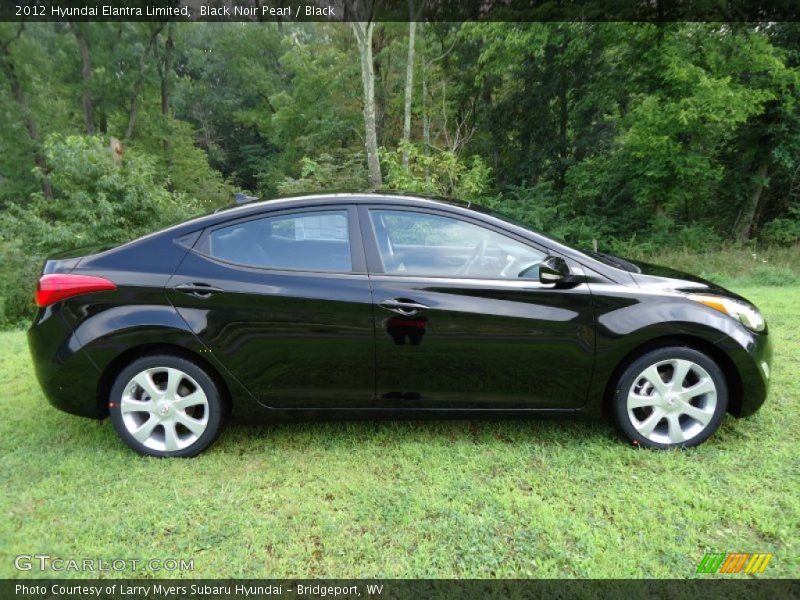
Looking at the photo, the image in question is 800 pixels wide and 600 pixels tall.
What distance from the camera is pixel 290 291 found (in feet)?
8.87

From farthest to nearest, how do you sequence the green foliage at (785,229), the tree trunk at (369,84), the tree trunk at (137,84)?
the tree trunk at (137,84)
the tree trunk at (369,84)
the green foliage at (785,229)

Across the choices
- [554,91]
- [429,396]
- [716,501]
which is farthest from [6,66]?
[716,501]

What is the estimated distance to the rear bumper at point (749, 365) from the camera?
2.71 metres

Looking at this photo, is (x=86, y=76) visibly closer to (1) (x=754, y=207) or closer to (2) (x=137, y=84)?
(2) (x=137, y=84)

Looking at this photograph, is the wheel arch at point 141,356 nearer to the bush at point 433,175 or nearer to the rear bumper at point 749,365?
the rear bumper at point 749,365

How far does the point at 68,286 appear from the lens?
271cm

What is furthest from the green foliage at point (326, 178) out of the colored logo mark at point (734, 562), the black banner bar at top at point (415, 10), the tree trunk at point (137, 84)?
the tree trunk at point (137, 84)

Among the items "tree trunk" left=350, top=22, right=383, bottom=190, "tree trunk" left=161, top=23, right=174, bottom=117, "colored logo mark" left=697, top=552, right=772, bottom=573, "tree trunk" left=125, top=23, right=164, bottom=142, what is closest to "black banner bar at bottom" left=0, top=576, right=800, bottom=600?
"colored logo mark" left=697, top=552, right=772, bottom=573

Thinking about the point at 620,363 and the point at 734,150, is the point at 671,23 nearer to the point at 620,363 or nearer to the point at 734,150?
the point at 734,150

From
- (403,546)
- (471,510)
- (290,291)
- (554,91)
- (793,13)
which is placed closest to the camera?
(403,546)

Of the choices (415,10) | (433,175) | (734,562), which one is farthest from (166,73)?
(734,562)

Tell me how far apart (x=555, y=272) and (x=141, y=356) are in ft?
7.67

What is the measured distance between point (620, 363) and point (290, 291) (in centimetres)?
188

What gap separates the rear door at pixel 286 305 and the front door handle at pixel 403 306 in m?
0.10
